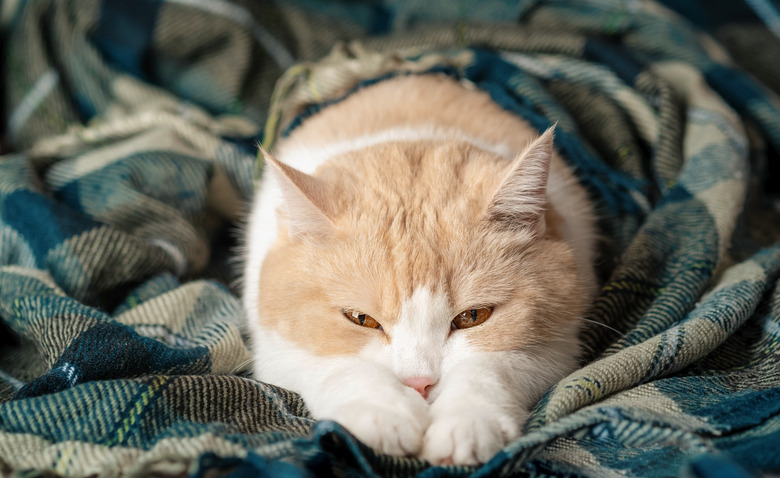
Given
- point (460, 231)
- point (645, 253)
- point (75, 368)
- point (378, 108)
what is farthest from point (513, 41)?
point (75, 368)

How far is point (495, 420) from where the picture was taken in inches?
40.9

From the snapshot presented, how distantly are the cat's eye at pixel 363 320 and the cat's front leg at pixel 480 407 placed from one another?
0.53ft

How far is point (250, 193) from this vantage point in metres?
2.03

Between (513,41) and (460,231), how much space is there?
1.09 metres

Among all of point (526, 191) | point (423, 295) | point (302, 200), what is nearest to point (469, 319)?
point (423, 295)

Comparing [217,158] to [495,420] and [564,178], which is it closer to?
[564,178]

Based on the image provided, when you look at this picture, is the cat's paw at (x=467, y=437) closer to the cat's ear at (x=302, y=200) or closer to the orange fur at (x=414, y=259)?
the orange fur at (x=414, y=259)

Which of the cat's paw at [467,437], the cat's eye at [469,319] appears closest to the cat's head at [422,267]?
the cat's eye at [469,319]

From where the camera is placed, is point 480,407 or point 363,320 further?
point 363,320

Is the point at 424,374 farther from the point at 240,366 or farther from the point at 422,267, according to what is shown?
the point at 240,366

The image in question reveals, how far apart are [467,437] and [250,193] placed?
1253 millimetres

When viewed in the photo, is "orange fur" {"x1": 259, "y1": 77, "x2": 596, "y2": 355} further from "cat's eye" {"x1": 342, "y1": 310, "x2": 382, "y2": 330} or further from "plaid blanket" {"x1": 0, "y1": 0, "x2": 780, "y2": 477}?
"plaid blanket" {"x1": 0, "y1": 0, "x2": 780, "y2": 477}

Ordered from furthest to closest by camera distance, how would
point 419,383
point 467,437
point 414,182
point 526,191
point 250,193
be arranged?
point 250,193, point 414,182, point 526,191, point 419,383, point 467,437

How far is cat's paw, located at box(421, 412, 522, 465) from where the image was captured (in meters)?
0.99
